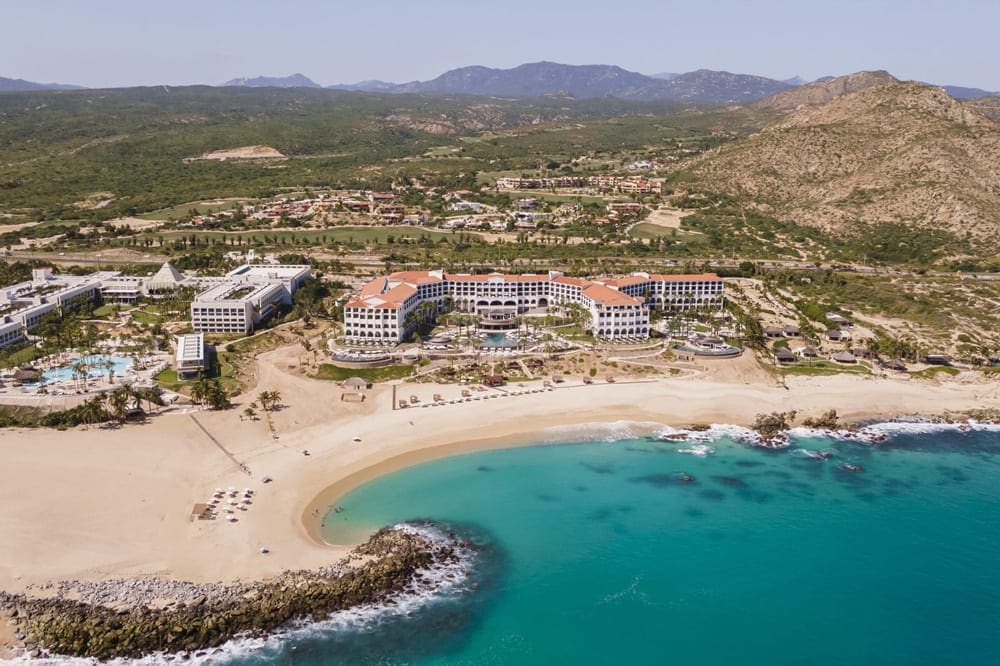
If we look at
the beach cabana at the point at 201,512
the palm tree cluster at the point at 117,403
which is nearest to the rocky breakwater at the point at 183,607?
the beach cabana at the point at 201,512

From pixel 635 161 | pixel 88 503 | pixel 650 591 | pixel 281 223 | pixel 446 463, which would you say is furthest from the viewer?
pixel 635 161

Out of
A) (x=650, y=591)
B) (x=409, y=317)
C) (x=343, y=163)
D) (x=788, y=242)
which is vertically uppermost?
(x=343, y=163)

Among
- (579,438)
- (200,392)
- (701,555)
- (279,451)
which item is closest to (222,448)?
(279,451)

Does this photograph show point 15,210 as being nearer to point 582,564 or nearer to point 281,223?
point 281,223

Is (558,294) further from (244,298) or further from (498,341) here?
(244,298)

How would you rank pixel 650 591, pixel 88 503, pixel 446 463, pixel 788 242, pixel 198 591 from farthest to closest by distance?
1. pixel 788 242
2. pixel 446 463
3. pixel 88 503
4. pixel 650 591
5. pixel 198 591

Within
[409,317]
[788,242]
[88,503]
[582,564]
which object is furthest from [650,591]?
[788,242]

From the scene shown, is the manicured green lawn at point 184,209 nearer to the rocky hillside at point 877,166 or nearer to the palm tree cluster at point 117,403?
the palm tree cluster at point 117,403
